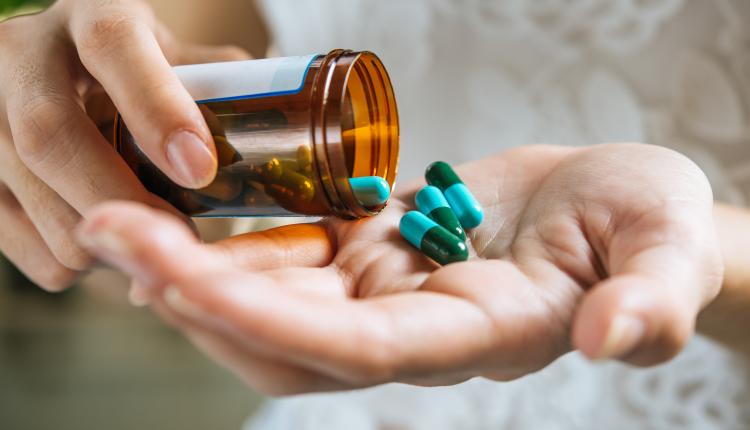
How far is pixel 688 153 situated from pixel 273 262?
1.02 meters

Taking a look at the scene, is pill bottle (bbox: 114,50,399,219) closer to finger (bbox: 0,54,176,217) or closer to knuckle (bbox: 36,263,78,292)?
finger (bbox: 0,54,176,217)

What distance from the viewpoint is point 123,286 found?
70.5 inches

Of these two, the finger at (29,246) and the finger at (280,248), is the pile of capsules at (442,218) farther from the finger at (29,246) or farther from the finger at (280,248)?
the finger at (29,246)

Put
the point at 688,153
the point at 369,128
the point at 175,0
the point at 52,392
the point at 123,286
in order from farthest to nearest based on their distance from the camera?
1. the point at 52,392
2. the point at 123,286
3. the point at 175,0
4. the point at 688,153
5. the point at 369,128

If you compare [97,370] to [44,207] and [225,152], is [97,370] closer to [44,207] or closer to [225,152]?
[44,207]

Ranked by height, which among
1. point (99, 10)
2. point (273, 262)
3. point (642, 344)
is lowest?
point (273, 262)

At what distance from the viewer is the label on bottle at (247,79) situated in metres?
0.87

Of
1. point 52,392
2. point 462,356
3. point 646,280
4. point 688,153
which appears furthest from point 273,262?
point 52,392

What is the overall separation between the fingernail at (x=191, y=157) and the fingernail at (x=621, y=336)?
0.47m

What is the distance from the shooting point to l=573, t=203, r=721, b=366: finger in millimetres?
574

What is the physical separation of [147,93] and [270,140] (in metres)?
0.15

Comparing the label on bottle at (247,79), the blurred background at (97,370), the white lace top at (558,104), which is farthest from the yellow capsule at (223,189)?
the blurred background at (97,370)

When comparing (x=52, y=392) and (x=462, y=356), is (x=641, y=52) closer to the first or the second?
(x=462, y=356)

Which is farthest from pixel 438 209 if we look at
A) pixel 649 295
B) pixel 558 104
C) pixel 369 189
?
pixel 558 104
